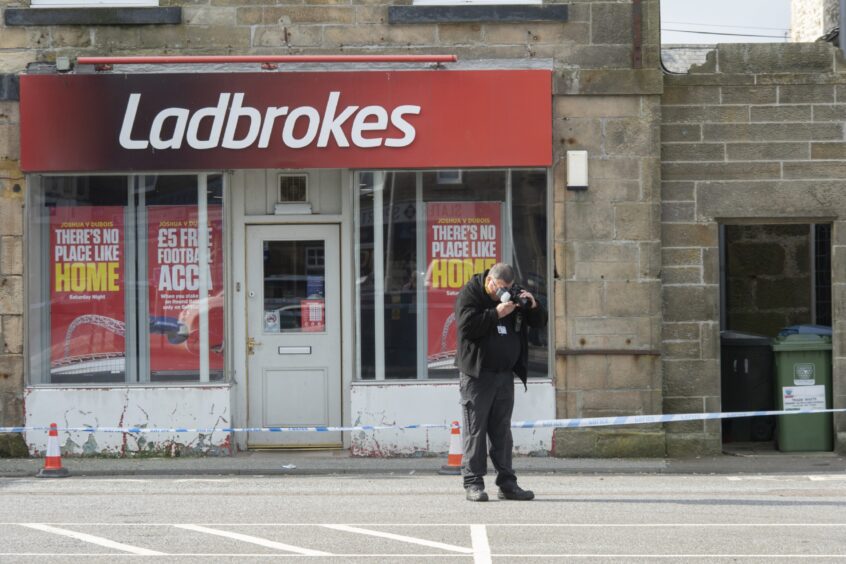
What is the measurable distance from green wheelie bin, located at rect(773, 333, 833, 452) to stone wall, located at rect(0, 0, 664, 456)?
55.0 inches

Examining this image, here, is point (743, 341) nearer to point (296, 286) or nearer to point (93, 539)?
point (296, 286)

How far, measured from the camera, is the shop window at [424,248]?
1324 centimetres

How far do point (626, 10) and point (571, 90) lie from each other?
0.95 metres

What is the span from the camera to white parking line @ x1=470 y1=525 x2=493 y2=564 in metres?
7.78

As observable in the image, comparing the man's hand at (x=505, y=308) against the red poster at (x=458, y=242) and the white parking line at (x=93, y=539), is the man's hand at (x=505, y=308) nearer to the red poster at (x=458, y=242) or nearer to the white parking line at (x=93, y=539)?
the white parking line at (x=93, y=539)

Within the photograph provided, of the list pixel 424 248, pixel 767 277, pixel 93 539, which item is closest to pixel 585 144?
pixel 424 248

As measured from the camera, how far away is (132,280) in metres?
13.4

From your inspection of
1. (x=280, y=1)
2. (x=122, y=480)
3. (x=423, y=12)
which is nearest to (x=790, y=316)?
(x=423, y=12)

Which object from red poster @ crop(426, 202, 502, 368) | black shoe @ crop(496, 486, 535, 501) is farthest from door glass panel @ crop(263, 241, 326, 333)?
black shoe @ crop(496, 486, 535, 501)

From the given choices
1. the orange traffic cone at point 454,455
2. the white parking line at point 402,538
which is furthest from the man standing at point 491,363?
the orange traffic cone at point 454,455

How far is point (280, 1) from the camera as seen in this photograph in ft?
43.0

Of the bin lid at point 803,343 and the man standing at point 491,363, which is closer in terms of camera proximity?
the man standing at point 491,363

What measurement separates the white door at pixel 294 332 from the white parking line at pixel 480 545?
16.1 feet

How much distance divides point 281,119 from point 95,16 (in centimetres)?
205
